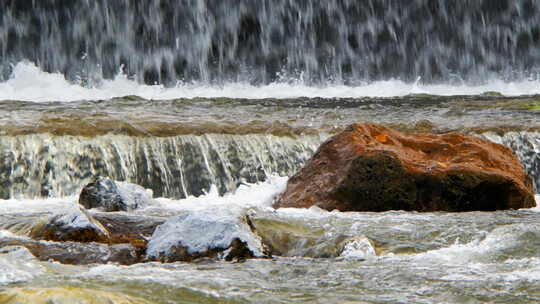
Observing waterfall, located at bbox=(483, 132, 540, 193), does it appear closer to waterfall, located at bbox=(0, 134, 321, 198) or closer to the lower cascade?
the lower cascade

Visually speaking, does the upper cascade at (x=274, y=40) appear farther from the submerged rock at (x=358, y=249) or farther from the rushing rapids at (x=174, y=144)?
the submerged rock at (x=358, y=249)

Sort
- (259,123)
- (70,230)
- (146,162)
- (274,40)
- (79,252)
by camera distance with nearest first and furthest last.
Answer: (79,252), (70,230), (146,162), (259,123), (274,40)

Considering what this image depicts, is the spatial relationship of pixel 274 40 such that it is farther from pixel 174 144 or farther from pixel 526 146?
pixel 174 144

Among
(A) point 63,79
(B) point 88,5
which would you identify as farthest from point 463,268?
Answer: (B) point 88,5

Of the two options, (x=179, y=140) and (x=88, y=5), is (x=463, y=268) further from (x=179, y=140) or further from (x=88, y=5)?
(x=88, y=5)

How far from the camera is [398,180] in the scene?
857cm

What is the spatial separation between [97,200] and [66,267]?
2795 millimetres

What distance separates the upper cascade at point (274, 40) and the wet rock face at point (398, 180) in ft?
42.5

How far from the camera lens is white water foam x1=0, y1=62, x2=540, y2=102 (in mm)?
19094

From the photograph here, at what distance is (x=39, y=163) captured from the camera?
10.3 metres

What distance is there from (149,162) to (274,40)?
1323 centimetres

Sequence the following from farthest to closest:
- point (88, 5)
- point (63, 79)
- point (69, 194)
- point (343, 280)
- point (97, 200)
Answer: point (88, 5) → point (63, 79) → point (69, 194) → point (97, 200) → point (343, 280)

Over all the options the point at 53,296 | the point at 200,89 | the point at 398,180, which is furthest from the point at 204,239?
the point at 200,89

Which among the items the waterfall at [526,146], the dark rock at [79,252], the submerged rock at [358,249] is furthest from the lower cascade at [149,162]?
the submerged rock at [358,249]
